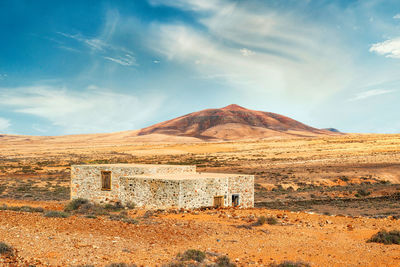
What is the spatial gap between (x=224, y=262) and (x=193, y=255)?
0.91m

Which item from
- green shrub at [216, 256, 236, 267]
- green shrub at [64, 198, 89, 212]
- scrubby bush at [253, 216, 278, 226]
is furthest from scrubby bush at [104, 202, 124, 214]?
green shrub at [216, 256, 236, 267]

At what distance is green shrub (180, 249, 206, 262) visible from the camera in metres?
9.34

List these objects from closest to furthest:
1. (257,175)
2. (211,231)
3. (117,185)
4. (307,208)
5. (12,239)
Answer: (12,239)
(211,231)
(117,185)
(307,208)
(257,175)

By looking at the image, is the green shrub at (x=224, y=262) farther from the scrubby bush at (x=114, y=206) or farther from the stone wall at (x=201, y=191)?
the scrubby bush at (x=114, y=206)

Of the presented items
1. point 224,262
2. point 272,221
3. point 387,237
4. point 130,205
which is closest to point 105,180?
point 130,205

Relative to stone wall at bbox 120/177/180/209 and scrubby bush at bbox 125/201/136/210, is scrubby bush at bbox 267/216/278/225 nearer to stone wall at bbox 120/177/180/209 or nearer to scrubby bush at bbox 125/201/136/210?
stone wall at bbox 120/177/180/209

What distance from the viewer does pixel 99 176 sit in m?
22.6

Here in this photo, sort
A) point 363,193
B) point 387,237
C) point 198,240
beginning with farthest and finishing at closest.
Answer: point 363,193 < point 198,240 < point 387,237

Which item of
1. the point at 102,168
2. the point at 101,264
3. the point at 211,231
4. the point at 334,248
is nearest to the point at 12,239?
the point at 101,264

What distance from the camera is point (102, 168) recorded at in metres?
22.6

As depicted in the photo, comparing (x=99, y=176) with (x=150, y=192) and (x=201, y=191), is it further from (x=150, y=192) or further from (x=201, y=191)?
(x=201, y=191)

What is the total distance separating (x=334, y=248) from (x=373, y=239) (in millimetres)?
1713

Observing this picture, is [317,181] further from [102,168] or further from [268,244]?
[268,244]

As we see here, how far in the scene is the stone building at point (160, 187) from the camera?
17.9 meters
